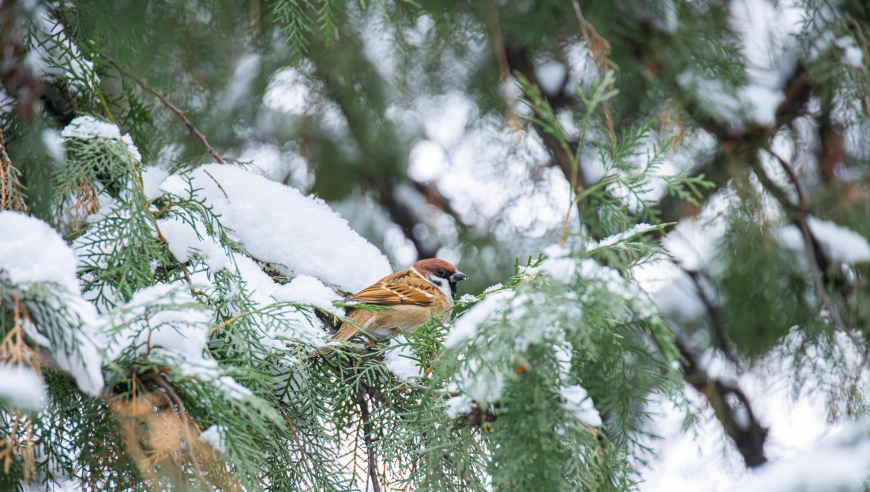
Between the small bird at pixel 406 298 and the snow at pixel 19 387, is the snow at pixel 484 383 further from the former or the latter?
the small bird at pixel 406 298

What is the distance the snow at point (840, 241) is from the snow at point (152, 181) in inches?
107

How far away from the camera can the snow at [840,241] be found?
9.19ft

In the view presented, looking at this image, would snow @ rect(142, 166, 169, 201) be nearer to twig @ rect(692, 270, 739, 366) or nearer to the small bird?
the small bird

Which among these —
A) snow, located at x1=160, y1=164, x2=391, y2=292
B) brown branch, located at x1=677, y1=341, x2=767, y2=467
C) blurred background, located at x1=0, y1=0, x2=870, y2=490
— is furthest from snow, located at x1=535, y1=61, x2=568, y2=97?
snow, located at x1=160, y1=164, x2=391, y2=292

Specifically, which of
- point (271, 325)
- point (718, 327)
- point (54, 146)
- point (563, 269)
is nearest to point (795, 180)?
point (718, 327)

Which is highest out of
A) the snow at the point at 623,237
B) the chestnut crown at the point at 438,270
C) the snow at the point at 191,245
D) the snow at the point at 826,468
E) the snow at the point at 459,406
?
the chestnut crown at the point at 438,270

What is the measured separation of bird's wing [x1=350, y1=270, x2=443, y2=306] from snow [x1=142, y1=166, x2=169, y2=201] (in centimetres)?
73

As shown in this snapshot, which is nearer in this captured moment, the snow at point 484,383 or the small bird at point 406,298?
the snow at point 484,383

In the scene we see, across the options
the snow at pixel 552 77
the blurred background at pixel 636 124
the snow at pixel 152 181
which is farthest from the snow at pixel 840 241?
the snow at pixel 152 181

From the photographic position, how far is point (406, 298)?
8.52 feet

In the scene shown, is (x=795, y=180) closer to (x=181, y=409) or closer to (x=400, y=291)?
(x=400, y=291)

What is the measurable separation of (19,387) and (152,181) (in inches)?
45.9

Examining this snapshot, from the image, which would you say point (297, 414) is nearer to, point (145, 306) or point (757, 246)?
point (145, 306)

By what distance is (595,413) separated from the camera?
3.89 feet
